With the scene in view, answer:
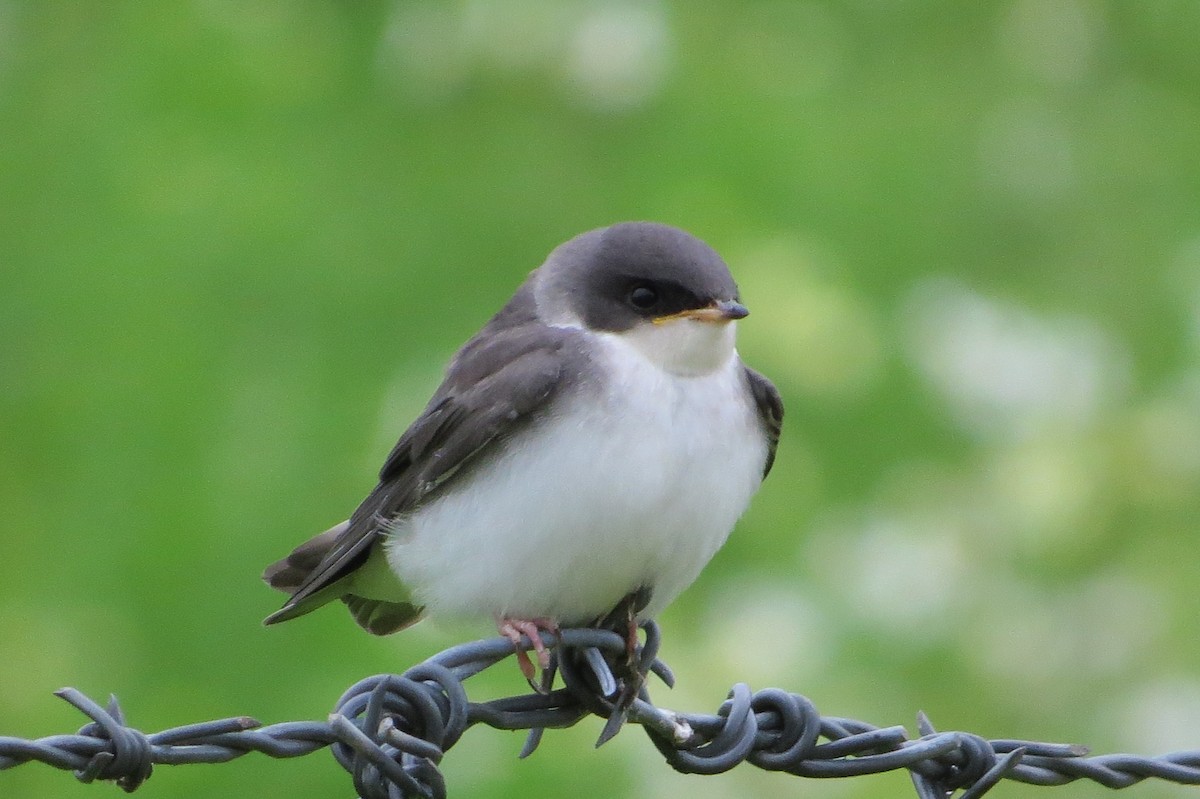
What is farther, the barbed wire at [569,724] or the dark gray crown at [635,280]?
the dark gray crown at [635,280]

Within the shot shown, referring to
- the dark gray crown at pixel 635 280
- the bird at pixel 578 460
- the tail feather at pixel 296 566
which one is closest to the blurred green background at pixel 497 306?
the tail feather at pixel 296 566

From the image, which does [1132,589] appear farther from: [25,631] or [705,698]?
[25,631]

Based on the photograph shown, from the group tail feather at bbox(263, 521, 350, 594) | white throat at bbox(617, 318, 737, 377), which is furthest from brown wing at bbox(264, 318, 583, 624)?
white throat at bbox(617, 318, 737, 377)

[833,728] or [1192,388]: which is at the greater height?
[1192,388]

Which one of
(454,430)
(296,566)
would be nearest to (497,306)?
(296,566)

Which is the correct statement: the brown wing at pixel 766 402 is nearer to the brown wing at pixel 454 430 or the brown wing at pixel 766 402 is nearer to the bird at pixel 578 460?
the bird at pixel 578 460

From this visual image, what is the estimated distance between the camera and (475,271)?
4.92 metres

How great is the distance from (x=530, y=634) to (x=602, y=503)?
0.86 ft

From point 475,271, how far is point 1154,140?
246 cm

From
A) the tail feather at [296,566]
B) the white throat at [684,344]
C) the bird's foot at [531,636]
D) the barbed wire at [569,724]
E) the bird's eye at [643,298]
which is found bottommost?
the barbed wire at [569,724]

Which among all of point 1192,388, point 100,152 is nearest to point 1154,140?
point 1192,388

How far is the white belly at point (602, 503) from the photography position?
2.96m

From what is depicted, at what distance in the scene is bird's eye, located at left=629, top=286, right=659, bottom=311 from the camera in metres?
3.33

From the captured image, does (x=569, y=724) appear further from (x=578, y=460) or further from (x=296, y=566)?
(x=296, y=566)
